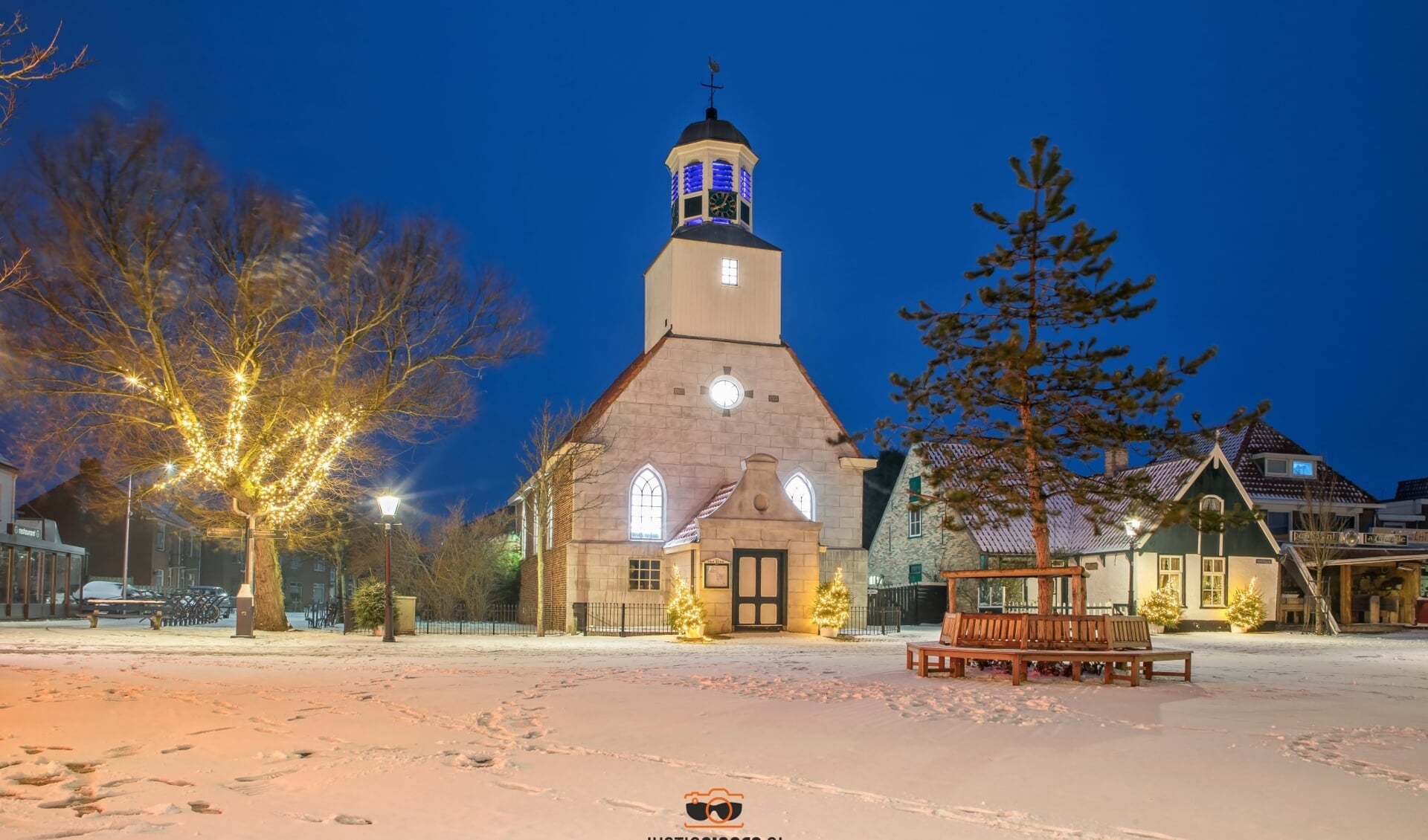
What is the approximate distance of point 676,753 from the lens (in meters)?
9.13

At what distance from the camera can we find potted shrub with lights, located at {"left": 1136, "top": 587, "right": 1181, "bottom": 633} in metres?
34.8

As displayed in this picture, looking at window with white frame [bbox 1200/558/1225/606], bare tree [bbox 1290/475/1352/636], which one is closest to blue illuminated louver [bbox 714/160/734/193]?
window with white frame [bbox 1200/558/1225/606]

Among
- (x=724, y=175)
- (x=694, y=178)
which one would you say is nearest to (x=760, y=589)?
(x=724, y=175)

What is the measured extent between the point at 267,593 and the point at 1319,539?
112 ft

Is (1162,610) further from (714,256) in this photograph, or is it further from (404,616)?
(404,616)

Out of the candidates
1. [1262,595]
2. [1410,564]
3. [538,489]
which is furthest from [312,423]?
[1410,564]

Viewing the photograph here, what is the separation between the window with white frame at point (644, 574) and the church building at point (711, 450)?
36 millimetres

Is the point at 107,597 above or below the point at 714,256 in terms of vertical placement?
below

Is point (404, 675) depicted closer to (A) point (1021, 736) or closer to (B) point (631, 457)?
(A) point (1021, 736)

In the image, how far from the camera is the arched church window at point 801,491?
1409 inches

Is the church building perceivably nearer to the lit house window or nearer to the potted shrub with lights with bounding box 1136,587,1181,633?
the lit house window

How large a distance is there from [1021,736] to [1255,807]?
9.61 ft

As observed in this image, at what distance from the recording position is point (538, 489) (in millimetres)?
31688

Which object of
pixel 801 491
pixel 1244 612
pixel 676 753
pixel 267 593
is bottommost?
pixel 1244 612
